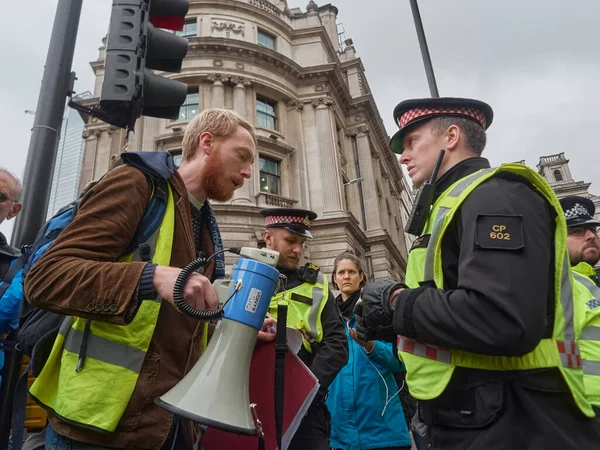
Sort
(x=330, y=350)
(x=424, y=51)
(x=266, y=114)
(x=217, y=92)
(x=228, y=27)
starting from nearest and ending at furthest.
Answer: (x=330, y=350), (x=424, y=51), (x=217, y=92), (x=266, y=114), (x=228, y=27)

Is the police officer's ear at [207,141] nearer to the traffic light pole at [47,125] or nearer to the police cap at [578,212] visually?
the traffic light pole at [47,125]

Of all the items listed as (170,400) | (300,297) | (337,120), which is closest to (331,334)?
(300,297)

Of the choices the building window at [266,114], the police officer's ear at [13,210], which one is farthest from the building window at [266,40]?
the police officer's ear at [13,210]

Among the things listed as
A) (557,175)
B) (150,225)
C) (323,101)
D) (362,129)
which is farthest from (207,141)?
(557,175)

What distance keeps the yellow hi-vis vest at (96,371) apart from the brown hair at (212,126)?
1.07 meters

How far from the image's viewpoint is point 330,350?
3.34 meters

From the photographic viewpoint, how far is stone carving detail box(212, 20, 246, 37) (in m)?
21.7

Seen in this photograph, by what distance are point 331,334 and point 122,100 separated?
258 centimetres

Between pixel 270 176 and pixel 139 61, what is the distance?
17.0 metres

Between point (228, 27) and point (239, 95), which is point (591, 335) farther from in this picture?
point (228, 27)

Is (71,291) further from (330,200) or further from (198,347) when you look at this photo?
(330,200)

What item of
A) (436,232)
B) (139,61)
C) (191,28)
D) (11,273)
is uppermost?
(191,28)

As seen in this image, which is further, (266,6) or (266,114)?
(266,6)

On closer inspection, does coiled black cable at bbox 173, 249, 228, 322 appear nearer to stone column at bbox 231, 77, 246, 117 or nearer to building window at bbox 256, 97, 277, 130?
stone column at bbox 231, 77, 246, 117
